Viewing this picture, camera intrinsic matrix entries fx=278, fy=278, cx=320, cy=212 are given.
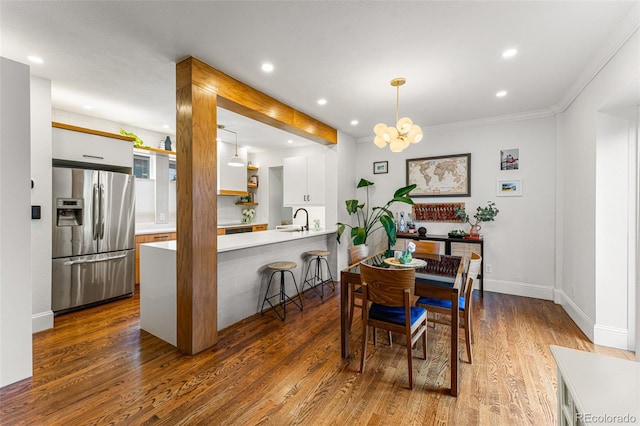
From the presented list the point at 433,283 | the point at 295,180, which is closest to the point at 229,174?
the point at 295,180

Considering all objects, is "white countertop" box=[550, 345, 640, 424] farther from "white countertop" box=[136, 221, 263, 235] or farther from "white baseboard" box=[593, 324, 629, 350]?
"white countertop" box=[136, 221, 263, 235]

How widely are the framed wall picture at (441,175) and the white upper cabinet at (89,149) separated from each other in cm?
439

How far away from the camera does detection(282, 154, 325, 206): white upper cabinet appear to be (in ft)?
16.1

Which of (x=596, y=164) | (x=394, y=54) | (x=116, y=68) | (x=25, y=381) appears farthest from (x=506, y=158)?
(x=25, y=381)

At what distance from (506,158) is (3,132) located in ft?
17.8

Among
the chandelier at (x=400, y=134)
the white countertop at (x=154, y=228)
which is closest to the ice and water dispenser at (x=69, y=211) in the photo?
the white countertop at (x=154, y=228)

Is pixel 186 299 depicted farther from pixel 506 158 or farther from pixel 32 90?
pixel 506 158

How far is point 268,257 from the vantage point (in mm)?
3520

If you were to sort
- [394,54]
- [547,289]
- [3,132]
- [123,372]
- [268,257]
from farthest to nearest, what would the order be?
[547,289]
[268,257]
[394,54]
[123,372]
[3,132]

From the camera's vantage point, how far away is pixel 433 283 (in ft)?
6.86

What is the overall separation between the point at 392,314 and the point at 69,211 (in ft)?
13.0

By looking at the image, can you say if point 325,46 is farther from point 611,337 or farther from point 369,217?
point 611,337

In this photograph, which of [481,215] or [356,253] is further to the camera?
[481,215]

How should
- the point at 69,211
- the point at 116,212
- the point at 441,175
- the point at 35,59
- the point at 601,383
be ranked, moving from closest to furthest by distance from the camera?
the point at 601,383, the point at 35,59, the point at 69,211, the point at 116,212, the point at 441,175
